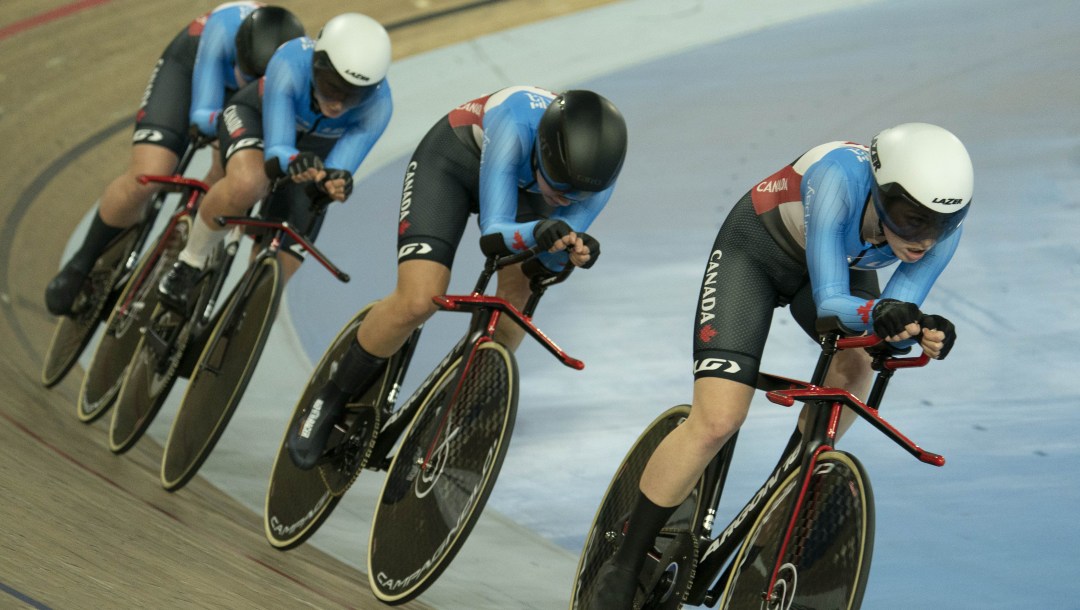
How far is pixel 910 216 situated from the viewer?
2.63 m

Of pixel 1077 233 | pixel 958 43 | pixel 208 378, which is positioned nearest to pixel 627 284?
pixel 1077 233

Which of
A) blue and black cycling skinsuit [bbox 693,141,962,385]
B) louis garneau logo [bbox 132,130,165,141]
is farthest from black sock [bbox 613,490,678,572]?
louis garneau logo [bbox 132,130,165,141]

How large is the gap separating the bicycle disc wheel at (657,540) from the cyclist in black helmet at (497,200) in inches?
19.3

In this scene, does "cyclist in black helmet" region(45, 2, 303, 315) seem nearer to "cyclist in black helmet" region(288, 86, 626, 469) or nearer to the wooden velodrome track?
the wooden velodrome track

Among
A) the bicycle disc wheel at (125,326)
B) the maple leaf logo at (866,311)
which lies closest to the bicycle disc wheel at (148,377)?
the bicycle disc wheel at (125,326)

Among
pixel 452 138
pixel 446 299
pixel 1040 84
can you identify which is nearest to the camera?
pixel 446 299

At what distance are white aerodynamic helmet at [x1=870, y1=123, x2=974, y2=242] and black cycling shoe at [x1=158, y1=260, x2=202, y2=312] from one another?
8.64 ft

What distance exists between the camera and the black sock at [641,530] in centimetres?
313

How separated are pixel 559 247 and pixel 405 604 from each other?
3.90 feet

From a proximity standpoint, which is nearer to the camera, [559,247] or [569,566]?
[559,247]

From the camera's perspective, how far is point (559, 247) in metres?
3.08

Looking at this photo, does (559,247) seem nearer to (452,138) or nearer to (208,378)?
(452,138)

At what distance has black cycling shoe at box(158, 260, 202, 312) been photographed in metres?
4.52

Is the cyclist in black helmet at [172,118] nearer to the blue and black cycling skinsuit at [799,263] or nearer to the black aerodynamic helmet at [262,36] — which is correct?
the black aerodynamic helmet at [262,36]
